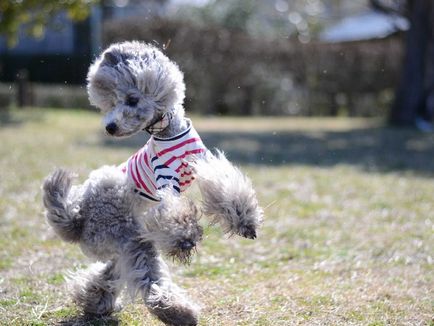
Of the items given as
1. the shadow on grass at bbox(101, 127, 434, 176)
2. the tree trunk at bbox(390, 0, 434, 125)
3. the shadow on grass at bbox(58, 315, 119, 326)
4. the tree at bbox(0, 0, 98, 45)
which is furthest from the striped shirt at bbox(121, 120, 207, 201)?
the tree trunk at bbox(390, 0, 434, 125)

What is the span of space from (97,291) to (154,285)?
673mm

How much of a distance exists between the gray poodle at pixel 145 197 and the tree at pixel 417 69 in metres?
14.7

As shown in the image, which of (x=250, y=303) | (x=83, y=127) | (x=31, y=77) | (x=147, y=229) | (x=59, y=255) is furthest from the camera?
(x=31, y=77)

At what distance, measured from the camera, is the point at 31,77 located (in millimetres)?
23578

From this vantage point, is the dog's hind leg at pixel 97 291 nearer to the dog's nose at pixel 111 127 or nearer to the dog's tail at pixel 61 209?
the dog's tail at pixel 61 209

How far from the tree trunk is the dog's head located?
48.8 feet

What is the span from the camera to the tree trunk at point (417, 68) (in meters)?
16.8

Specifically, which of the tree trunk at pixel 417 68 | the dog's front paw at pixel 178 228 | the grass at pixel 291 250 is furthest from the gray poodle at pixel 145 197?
the tree trunk at pixel 417 68

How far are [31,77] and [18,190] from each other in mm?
17190

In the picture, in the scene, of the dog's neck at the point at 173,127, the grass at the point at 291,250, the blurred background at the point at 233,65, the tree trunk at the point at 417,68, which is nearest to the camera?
the dog's neck at the point at 173,127

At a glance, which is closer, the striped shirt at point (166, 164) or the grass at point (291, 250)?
the striped shirt at point (166, 164)

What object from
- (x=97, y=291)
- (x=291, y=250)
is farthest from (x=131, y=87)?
(x=291, y=250)

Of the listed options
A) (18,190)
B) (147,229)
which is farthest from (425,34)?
(147,229)

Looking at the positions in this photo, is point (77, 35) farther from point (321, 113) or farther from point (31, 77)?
point (321, 113)
